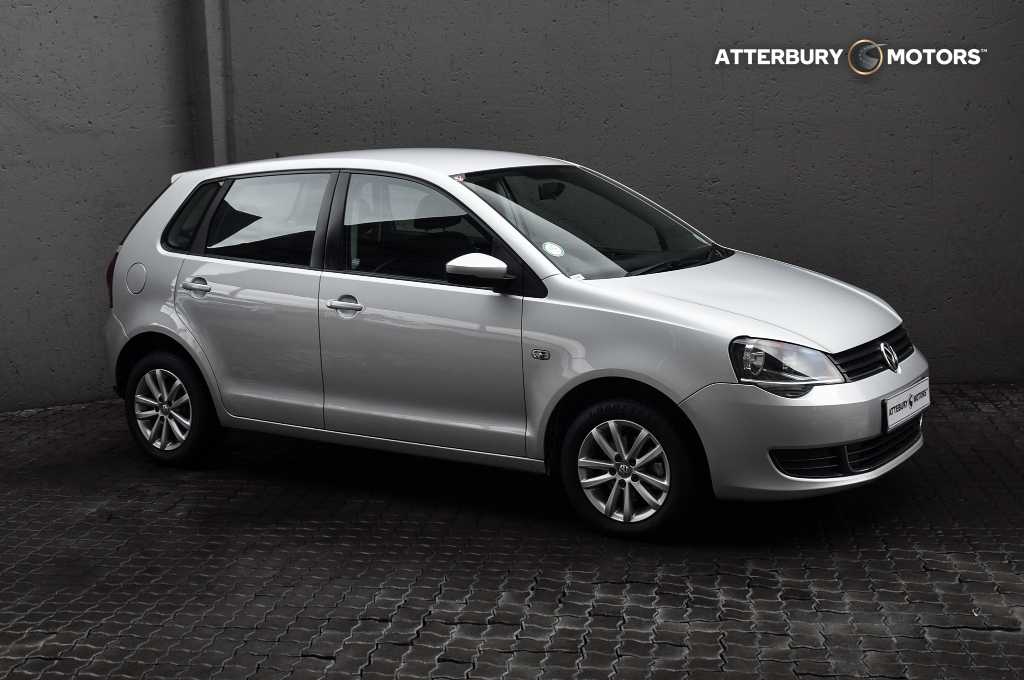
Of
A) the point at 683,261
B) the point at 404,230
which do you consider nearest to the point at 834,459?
the point at 683,261

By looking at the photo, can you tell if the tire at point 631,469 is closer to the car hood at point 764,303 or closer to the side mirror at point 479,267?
the car hood at point 764,303

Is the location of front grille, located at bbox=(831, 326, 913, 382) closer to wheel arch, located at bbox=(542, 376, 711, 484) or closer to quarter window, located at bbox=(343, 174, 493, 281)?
wheel arch, located at bbox=(542, 376, 711, 484)

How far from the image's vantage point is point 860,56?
912cm

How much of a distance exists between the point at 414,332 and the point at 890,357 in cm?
229

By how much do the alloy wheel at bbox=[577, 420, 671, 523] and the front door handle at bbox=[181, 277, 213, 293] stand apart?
7.92ft

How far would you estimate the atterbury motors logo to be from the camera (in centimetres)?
906

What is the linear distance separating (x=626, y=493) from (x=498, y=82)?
4.41m

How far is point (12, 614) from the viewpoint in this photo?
532cm

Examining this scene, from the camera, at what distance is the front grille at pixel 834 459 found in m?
5.70

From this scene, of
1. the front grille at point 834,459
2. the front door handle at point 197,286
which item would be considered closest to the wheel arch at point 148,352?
the front door handle at point 197,286

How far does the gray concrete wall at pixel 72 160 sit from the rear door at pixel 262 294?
2.51 meters

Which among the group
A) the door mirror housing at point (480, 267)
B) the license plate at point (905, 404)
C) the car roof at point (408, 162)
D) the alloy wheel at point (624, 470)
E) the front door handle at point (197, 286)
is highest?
the car roof at point (408, 162)

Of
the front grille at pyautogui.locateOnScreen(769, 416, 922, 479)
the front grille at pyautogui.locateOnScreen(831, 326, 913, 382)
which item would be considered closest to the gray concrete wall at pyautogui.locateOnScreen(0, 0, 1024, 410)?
the front grille at pyautogui.locateOnScreen(831, 326, 913, 382)

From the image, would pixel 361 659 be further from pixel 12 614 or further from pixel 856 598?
pixel 856 598
